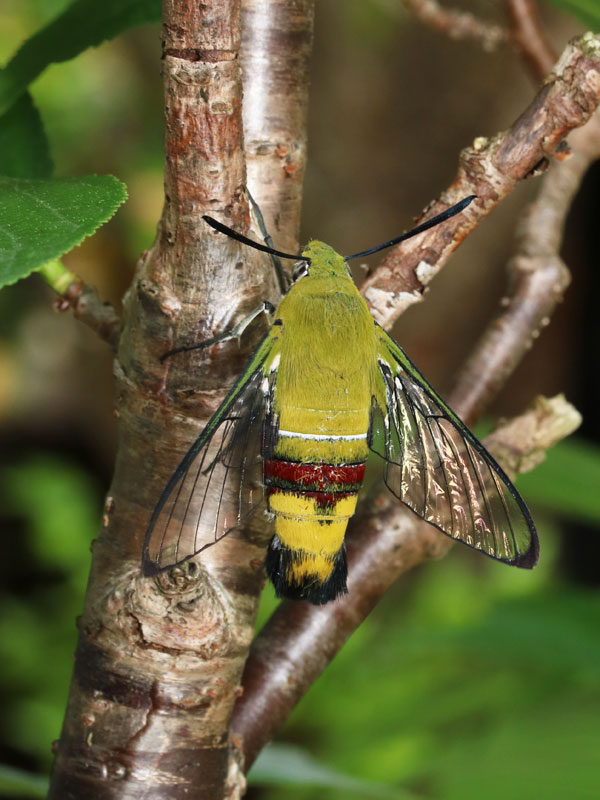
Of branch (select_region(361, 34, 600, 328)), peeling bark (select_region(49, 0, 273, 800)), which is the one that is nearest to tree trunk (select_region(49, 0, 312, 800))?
peeling bark (select_region(49, 0, 273, 800))

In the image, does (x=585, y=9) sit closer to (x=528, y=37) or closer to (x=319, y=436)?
(x=528, y=37)

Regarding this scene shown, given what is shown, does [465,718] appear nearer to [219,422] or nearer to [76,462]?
[219,422]

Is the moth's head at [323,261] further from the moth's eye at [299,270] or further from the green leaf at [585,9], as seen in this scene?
the green leaf at [585,9]

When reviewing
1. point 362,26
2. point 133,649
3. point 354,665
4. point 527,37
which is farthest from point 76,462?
point 133,649

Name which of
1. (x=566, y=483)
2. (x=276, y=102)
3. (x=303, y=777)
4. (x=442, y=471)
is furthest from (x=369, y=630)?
(x=276, y=102)

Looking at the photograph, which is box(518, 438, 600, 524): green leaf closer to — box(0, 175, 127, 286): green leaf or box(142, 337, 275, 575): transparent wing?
box(142, 337, 275, 575): transparent wing

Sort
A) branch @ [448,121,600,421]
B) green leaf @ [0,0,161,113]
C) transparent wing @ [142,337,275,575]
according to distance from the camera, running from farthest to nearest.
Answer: branch @ [448,121,600,421]
green leaf @ [0,0,161,113]
transparent wing @ [142,337,275,575]
